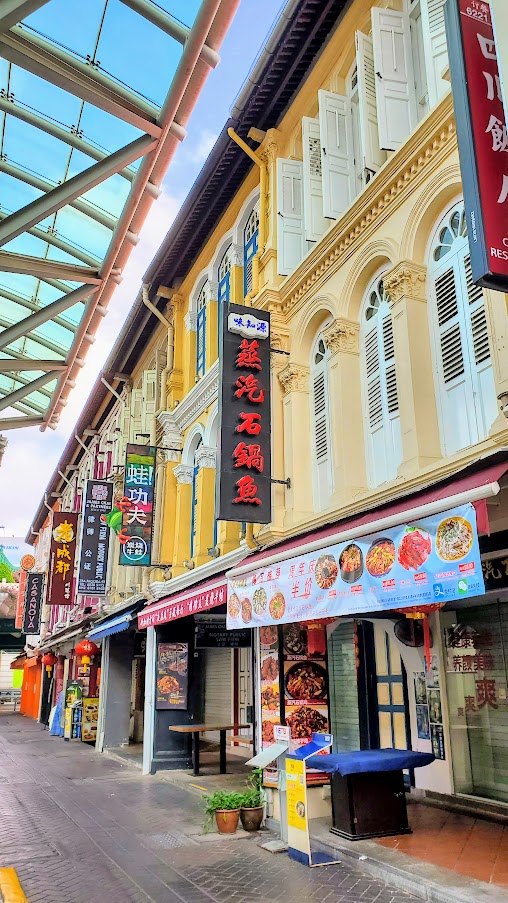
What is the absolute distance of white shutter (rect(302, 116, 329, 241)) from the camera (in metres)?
10.4

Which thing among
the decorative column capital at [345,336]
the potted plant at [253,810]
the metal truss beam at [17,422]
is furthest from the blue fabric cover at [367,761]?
the metal truss beam at [17,422]

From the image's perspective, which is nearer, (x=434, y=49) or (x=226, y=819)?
(x=434, y=49)

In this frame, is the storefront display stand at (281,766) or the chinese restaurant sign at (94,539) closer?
the storefront display stand at (281,766)

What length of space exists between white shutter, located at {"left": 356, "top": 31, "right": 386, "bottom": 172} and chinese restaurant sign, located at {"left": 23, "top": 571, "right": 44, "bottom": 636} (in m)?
30.9

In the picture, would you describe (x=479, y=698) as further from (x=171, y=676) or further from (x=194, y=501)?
(x=194, y=501)

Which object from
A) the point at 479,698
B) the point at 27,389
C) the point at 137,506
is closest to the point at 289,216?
the point at 27,389

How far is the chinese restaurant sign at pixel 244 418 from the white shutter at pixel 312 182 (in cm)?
146

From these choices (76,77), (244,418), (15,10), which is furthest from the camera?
(244,418)

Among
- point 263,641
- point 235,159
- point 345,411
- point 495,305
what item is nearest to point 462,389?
point 495,305

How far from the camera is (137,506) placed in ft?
51.6

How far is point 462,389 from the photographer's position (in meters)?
7.34

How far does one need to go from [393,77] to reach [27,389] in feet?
25.2

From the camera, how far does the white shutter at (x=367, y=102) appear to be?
9.01m

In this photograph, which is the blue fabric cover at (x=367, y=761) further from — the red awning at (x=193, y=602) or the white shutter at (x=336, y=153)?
the white shutter at (x=336, y=153)
